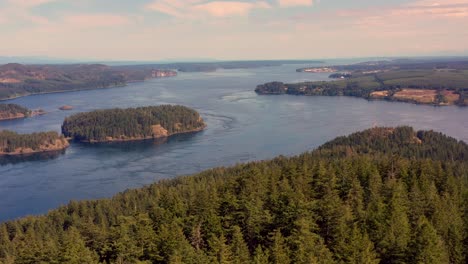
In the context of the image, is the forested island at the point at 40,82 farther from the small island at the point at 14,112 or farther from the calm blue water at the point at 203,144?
the calm blue water at the point at 203,144

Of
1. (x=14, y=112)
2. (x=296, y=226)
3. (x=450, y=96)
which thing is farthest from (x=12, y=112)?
(x=450, y=96)

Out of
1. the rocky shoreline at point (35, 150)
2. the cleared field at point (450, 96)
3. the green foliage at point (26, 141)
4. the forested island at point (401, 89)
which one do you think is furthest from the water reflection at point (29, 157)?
the cleared field at point (450, 96)

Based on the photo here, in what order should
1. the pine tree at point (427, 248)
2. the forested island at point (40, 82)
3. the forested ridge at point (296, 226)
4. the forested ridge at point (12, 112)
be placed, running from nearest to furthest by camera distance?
the pine tree at point (427, 248), the forested ridge at point (296, 226), the forested ridge at point (12, 112), the forested island at point (40, 82)

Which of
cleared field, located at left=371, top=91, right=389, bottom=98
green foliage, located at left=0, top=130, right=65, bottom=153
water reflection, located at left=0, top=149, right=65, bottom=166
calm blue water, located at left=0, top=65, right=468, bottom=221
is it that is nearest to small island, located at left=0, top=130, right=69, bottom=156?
green foliage, located at left=0, top=130, right=65, bottom=153

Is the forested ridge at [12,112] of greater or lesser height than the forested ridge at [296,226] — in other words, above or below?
below

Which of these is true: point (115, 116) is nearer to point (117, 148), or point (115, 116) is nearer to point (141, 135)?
point (141, 135)

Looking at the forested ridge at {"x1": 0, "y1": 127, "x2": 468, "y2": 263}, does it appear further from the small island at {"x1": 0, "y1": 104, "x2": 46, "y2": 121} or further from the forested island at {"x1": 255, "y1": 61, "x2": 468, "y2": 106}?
the forested island at {"x1": 255, "y1": 61, "x2": 468, "y2": 106}

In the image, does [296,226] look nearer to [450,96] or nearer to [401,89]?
[450,96]
